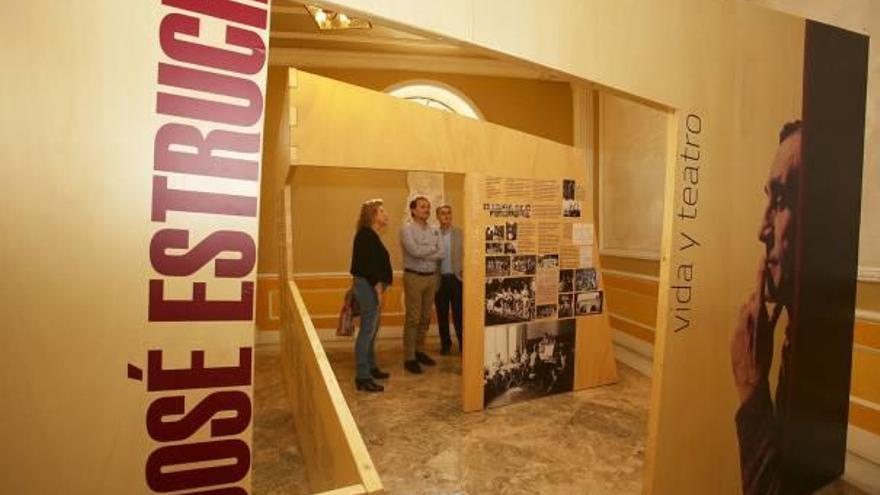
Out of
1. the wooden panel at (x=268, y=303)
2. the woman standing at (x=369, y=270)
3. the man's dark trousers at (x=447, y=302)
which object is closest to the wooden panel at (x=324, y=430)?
the woman standing at (x=369, y=270)

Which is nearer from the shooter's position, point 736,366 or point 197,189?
point 197,189

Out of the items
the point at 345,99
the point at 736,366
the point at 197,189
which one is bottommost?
the point at 736,366

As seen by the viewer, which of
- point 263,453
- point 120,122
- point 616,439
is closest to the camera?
point 120,122

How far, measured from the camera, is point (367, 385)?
392 centimetres

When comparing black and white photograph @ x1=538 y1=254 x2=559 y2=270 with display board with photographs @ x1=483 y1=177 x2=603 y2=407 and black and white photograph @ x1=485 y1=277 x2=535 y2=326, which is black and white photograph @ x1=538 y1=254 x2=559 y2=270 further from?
black and white photograph @ x1=485 y1=277 x2=535 y2=326

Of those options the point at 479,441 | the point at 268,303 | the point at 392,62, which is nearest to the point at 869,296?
the point at 479,441

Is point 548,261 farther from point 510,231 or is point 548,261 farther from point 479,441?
point 479,441

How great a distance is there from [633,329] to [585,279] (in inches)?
47.3

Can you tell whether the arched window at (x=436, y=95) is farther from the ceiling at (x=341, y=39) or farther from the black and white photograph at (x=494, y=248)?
the black and white photograph at (x=494, y=248)

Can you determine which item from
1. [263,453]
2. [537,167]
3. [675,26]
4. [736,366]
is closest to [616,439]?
[736,366]

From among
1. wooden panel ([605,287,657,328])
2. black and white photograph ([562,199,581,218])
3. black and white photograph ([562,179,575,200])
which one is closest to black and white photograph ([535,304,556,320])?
black and white photograph ([562,199,581,218])

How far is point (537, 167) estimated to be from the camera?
142 inches

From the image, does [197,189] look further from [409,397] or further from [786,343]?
[409,397]

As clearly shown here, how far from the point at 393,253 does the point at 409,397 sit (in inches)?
88.9
